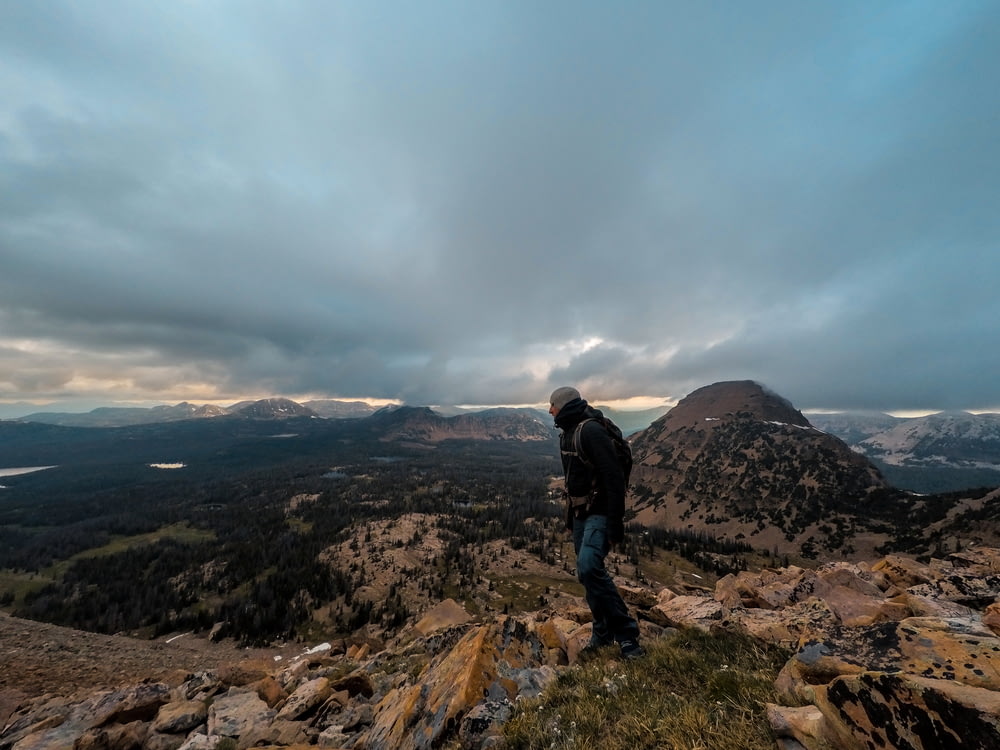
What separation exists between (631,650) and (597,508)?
8.40 ft

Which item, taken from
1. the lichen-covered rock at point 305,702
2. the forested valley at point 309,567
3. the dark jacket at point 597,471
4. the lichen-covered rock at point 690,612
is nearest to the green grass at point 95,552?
the forested valley at point 309,567

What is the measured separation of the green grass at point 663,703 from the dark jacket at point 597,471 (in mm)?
2075

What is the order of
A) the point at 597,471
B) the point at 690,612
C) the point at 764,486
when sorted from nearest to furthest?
the point at 597,471
the point at 690,612
the point at 764,486

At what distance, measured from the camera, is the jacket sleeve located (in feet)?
23.3

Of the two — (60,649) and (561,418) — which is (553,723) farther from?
(60,649)

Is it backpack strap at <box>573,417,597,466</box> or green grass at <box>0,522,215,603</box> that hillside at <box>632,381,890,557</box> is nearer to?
backpack strap at <box>573,417,597,466</box>

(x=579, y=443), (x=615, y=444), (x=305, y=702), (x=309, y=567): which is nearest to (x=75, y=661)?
(x=305, y=702)

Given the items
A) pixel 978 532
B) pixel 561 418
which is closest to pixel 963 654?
pixel 561 418

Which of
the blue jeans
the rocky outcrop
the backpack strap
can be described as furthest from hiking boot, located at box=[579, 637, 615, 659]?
the backpack strap

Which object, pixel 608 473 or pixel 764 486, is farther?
pixel 764 486

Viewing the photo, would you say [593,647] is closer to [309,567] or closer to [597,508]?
[597,508]

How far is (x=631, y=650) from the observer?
7.01 meters

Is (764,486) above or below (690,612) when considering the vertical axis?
below

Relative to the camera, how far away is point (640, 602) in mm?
12406
